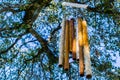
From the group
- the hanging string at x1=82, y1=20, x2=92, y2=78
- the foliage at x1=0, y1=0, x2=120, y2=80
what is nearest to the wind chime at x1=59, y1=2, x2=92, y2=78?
the hanging string at x1=82, y1=20, x2=92, y2=78

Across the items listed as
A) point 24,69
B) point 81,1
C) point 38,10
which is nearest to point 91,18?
point 81,1

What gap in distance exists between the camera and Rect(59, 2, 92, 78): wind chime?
5.10 meters

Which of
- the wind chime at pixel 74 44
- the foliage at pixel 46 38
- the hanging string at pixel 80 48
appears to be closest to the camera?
the hanging string at pixel 80 48

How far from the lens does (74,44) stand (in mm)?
5582

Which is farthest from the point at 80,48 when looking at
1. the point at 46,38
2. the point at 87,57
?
the point at 46,38

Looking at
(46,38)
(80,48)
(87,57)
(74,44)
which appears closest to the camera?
(87,57)

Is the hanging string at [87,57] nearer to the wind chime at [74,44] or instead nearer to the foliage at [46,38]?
the wind chime at [74,44]

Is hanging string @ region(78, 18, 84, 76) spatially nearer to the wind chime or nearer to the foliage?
the wind chime

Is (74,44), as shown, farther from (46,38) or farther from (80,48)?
(46,38)

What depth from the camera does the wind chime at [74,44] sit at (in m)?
5.10

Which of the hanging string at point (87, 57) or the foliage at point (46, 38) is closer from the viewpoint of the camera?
the hanging string at point (87, 57)

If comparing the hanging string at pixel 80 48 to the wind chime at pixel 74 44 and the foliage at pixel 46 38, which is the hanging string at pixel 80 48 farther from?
the foliage at pixel 46 38

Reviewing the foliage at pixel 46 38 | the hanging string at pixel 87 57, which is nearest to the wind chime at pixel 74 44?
the hanging string at pixel 87 57

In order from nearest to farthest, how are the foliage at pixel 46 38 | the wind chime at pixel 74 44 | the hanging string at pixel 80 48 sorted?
the hanging string at pixel 80 48 → the wind chime at pixel 74 44 → the foliage at pixel 46 38
